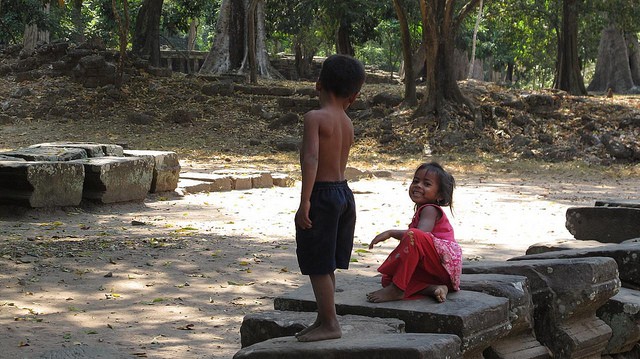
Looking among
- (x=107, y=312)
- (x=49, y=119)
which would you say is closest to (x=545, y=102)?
(x=49, y=119)

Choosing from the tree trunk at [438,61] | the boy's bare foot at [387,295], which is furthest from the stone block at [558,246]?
the tree trunk at [438,61]

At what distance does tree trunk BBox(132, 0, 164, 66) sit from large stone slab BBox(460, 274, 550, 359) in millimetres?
22751

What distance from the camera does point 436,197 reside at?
468 centimetres

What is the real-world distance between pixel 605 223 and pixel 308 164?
13.1 feet

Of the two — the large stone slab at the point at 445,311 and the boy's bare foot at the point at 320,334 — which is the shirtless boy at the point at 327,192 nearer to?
the boy's bare foot at the point at 320,334

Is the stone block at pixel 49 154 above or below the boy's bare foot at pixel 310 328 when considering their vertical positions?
below

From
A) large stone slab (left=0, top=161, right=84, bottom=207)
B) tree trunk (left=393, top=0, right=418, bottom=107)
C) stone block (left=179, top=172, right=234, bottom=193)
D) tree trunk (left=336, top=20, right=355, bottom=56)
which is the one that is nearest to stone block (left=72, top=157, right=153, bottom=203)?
large stone slab (left=0, top=161, right=84, bottom=207)

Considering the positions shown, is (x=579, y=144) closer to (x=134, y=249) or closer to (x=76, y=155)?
(x=76, y=155)

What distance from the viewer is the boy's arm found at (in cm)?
395

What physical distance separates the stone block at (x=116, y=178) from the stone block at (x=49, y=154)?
27cm

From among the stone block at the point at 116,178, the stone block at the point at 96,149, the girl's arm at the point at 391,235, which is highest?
the girl's arm at the point at 391,235

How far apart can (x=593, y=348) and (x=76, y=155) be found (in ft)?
27.8

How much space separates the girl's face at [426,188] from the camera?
15.3 ft

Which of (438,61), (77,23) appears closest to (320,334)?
(438,61)
